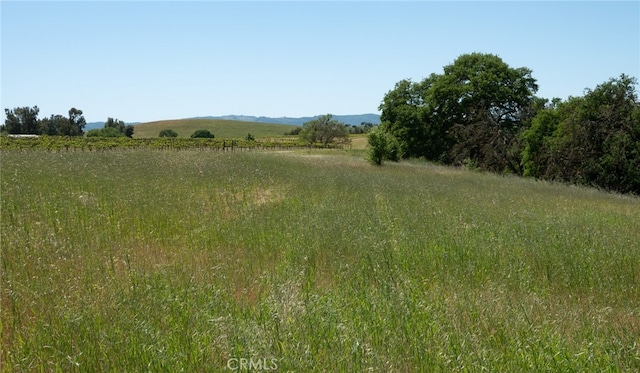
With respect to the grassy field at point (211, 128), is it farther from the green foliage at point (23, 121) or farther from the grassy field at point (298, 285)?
the grassy field at point (298, 285)

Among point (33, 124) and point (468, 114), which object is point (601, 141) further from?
point (33, 124)

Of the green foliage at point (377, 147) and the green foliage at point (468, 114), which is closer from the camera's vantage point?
A: the green foliage at point (377, 147)

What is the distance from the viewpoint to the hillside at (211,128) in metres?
140

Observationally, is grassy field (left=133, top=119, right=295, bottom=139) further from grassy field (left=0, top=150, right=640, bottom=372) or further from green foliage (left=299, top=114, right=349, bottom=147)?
grassy field (left=0, top=150, right=640, bottom=372)

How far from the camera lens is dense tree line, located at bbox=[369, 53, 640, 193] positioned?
30.0 metres

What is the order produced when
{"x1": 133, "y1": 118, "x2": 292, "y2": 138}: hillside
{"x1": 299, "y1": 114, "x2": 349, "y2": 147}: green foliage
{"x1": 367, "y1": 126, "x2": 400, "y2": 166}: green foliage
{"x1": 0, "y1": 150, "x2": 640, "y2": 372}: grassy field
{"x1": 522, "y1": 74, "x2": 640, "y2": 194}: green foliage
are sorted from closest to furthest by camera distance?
{"x1": 0, "y1": 150, "x2": 640, "y2": 372}: grassy field
{"x1": 522, "y1": 74, "x2": 640, "y2": 194}: green foliage
{"x1": 367, "y1": 126, "x2": 400, "y2": 166}: green foliage
{"x1": 299, "y1": 114, "x2": 349, "y2": 147}: green foliage
{"x1": 133, "y1": 118, "x2": 292, "y2": 138}: hillside

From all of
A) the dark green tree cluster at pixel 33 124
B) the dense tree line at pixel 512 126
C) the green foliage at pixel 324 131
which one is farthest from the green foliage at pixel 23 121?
the dense tree line at pixel 512 126

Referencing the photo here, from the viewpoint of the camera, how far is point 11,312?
14.4 ft

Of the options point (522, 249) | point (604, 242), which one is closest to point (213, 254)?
point (522, 249)

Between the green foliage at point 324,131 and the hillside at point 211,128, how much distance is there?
50073 millimetres

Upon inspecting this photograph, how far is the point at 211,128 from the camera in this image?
150375mm

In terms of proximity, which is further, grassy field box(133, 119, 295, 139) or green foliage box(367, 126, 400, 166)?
grassy field box(133, 119, 295, 139)

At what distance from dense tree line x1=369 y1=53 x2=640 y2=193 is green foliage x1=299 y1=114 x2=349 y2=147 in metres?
39.5

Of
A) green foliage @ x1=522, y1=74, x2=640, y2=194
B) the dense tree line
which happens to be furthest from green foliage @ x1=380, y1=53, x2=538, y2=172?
green foliage @ x1=522, y1=74, x2=640, y2=194
